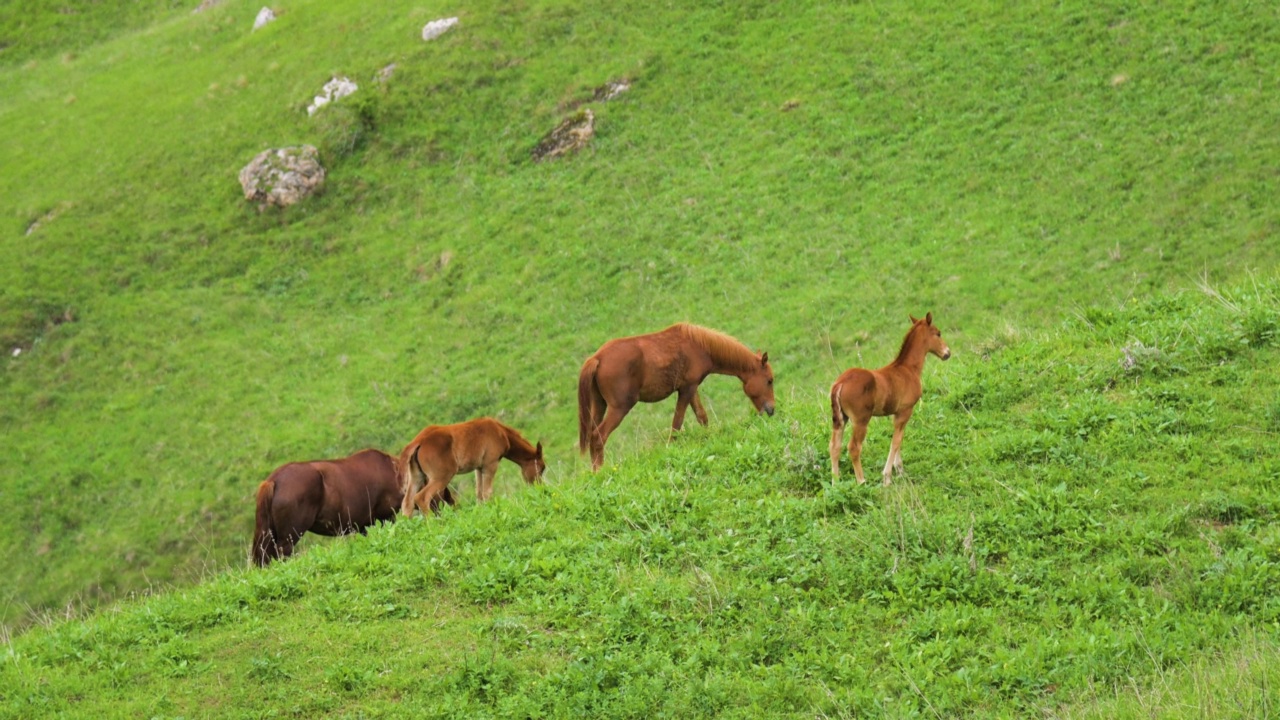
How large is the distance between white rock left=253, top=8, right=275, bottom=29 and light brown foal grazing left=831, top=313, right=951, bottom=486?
152ft

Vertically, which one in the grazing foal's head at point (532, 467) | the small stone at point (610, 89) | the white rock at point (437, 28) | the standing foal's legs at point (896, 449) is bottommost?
the small stone at point (610, 89)

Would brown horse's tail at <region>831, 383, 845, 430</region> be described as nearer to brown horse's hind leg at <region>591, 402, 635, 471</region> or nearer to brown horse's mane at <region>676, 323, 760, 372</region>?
brown horse's mane at <region>676, 323, 760, 372</region>

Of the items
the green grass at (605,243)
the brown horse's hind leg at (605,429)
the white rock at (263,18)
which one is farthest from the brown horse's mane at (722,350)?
the white rock at (263,18)

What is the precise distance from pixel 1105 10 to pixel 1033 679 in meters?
30.5

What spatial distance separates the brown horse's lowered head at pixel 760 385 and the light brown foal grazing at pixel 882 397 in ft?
9.83

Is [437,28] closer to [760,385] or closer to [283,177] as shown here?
[283,177]

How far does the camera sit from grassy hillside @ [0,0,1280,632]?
25.5 metres

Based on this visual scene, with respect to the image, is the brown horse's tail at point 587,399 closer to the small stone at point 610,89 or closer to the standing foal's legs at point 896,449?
the standing foal's legs at point 896,449

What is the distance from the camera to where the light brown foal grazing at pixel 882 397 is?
10109 mm

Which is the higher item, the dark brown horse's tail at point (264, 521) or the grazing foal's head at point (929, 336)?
the grazing foal's head at point (929, 336)

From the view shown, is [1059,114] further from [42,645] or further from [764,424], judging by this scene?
[42,645]

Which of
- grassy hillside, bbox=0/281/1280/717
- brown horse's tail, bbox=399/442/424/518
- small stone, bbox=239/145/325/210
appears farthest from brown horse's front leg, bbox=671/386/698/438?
small stone, bbox=239/145/325/210

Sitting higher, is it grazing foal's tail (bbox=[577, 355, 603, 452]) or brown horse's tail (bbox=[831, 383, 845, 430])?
brown horse's tail (bbox=[831, 383, 845, 430])

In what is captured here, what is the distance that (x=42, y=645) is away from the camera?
9852 mm
